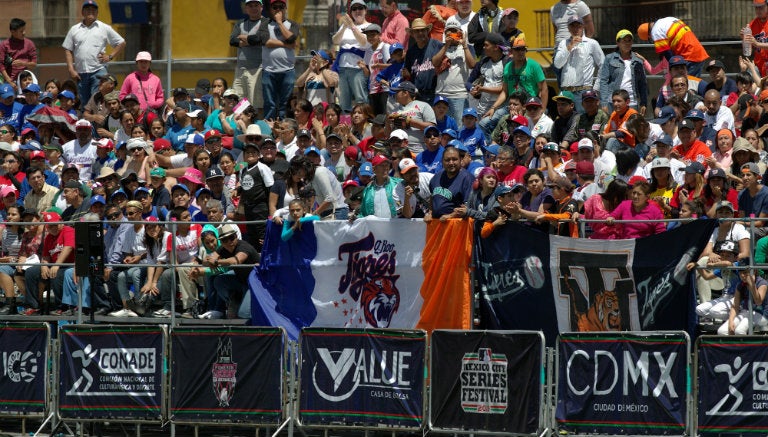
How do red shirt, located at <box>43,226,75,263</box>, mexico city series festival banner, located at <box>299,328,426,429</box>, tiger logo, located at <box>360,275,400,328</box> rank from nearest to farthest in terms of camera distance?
mexico city series festival banner, located at <box>299,328,426,429</box> → tiger logo, located at <box>360,275,400,328</box> → red shirt, located at <box>43,226,75,263</box>

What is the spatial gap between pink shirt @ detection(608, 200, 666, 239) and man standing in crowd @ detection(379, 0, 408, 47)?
772 centimetres

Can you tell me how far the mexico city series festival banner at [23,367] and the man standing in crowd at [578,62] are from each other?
791 cm

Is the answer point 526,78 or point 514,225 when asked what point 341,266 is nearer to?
point 514,225

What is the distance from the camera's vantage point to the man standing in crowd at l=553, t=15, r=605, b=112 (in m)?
19.2

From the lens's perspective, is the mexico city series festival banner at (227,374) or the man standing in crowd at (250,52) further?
the man standing in crowd at (250,52)

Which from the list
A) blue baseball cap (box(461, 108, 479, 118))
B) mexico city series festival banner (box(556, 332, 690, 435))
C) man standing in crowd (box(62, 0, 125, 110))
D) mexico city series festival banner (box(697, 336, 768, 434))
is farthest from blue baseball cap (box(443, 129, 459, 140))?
man standing in crowd (box(62, 0, 125, 110))

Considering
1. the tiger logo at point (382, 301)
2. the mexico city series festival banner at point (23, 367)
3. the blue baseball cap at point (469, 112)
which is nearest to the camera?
the tiger logo at point (382, 301)

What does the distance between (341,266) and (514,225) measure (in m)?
2.05

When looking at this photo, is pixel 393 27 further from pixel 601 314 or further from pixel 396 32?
pixel 601 314

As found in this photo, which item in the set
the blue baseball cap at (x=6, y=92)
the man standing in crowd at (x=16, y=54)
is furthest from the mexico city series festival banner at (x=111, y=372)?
the man standing in crowd at (x=16, y=54)

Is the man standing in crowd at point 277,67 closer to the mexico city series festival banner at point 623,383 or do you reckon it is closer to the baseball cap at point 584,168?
the baseball cap at point 584,168

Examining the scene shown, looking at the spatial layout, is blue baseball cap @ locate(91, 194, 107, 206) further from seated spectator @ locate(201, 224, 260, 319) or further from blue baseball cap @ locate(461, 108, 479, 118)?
blue baseball cap @ locate(461, 108, 479, 118)

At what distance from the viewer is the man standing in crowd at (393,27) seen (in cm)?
2156

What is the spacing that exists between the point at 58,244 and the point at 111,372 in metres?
2.94
